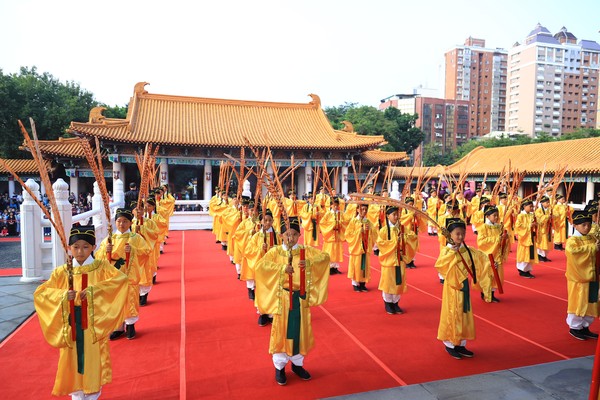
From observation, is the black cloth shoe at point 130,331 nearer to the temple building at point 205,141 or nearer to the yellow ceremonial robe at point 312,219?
the yellow ceremonial robe at point 312,219

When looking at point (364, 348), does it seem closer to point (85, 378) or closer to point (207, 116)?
point (85, 378)

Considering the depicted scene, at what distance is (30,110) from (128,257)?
26.5m

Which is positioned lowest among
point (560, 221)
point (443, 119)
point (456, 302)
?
point (456, 302)

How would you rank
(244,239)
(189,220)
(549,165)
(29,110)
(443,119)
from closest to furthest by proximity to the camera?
1. (244,239)
2. (189,220)
3. (549,165)
4. (29,110)
5. (443,119)

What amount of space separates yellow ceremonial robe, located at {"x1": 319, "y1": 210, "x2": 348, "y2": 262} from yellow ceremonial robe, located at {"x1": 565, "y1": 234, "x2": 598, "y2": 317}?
13.7ft

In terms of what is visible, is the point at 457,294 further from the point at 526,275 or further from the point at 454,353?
the point at 526,275

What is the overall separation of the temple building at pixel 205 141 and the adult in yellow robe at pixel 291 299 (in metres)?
14.2

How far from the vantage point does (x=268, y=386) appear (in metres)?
3.97

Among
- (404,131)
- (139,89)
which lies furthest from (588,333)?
(404,131)

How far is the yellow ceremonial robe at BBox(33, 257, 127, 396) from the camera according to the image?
3.22m

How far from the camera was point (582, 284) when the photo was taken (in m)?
5.10

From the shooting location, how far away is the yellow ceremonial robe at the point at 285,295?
13.1ft

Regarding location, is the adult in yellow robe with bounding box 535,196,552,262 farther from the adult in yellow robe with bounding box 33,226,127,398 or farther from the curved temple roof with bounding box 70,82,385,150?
the curved temple roof with bounding box 70,82,385,150

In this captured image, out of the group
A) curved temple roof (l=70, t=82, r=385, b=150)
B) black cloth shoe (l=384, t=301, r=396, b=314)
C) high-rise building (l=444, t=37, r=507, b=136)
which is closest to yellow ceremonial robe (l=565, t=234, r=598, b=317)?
black cloth shoe (l=384, t=301, r=396, b=314)
